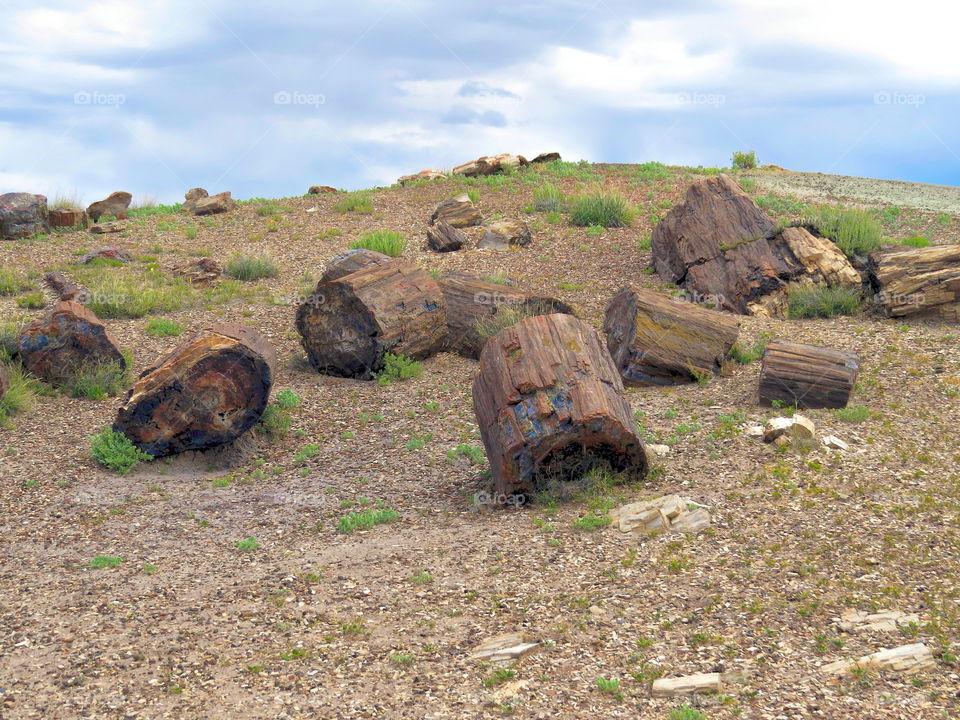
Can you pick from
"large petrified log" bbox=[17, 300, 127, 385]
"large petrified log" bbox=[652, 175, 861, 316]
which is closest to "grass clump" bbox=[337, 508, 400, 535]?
"large petrified log" bbox=[17, 300, 127, 385]

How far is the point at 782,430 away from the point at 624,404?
2.18m

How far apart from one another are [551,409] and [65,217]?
72.4 ft

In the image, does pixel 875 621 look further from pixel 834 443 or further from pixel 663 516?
pixel 834 443

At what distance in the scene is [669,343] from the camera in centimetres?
1279

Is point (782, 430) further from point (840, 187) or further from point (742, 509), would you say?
point (840, 187)

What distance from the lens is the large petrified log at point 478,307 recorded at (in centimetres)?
1425

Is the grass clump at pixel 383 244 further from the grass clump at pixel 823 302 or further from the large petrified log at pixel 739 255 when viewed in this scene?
the grass clump at pixel 823 302

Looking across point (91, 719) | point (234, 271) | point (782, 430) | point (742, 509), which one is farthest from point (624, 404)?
point (234, 271)

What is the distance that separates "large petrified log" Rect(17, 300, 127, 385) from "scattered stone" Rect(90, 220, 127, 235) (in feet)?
42.0

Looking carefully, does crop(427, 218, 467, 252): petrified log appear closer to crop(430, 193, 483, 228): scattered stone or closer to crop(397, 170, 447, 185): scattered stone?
crop(430, 193, 483, 228): scattered stone

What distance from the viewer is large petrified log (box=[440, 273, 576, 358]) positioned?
1425cm

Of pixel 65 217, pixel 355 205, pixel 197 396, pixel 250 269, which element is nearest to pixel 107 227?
pixel 65 217

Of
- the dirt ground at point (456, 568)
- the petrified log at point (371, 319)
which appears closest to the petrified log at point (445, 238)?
the petrified log at point (371, 319)

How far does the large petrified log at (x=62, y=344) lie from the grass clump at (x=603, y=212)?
13.5m
